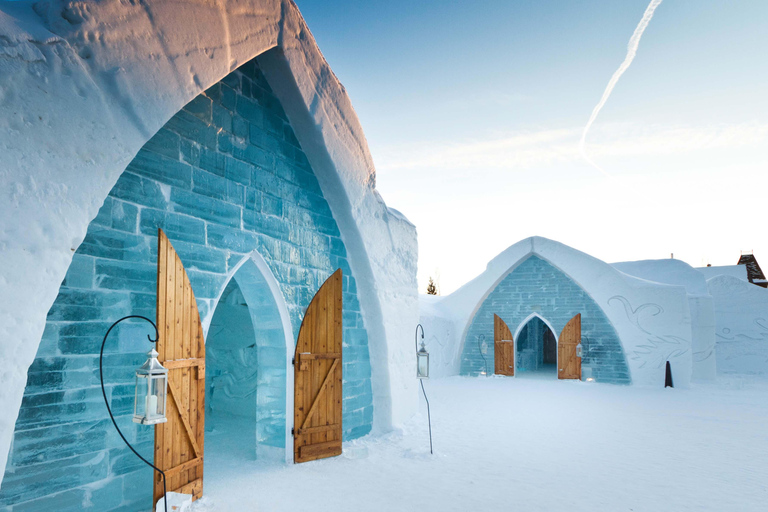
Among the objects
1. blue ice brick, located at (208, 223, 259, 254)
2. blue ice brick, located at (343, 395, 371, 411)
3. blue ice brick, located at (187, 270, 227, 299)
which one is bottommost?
blue ice brick, located at (343, 395, 371, 411)

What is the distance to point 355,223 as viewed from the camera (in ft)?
21.6

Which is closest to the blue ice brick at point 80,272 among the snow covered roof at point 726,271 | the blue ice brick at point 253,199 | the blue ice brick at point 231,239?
the blue ice brick at point 231,239

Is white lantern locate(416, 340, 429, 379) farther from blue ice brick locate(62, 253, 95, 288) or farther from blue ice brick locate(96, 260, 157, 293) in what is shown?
blue ice brick locate(62, 253, 95, 288)

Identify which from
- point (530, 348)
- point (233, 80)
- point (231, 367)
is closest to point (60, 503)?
point (233, 80)

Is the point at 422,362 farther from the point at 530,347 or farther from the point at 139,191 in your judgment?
the point at 530,347

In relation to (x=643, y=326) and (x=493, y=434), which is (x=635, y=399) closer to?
(x=643, y=326)

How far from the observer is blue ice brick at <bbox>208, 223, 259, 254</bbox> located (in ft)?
16.1

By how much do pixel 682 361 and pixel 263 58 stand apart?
40.2ft

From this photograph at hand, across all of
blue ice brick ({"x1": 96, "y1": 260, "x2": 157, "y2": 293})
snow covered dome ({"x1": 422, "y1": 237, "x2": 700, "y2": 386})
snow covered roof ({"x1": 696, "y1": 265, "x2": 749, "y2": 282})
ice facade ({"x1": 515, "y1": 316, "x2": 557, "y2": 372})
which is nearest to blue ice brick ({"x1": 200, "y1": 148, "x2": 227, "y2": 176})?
blue ice brick ({"x1": 96, "y1": 260, "x2": 157, "y2": 293})

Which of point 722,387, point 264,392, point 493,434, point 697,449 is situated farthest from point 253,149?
point 722,387

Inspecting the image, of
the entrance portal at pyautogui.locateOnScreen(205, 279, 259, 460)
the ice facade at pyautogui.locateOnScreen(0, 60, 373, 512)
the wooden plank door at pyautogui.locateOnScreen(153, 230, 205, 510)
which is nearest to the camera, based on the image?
the ice facade at pyautogui.locateOnScreen(0, 60, 373, 512)

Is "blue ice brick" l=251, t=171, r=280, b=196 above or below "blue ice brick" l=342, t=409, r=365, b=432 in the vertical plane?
above

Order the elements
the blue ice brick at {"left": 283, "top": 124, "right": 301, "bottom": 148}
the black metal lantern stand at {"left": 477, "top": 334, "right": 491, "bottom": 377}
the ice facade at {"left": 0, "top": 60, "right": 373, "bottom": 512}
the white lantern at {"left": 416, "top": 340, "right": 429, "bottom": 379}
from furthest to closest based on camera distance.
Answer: the black metal lantern stand at {"left": 477, "top": 334, "right": 491, "bottom": 377}
the white lantern at {"left": 416, "top": 340, "right": 429, "bottom": 379}
the blue ice brick at {"left": 283, "top": 124, "right": 301, "bottom": 148}
the ice facade at {"left": 0, "top": 60, "right": 373, "bottom": 512}

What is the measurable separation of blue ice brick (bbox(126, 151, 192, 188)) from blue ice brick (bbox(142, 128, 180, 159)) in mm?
43
